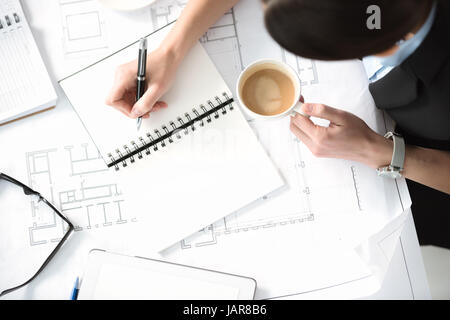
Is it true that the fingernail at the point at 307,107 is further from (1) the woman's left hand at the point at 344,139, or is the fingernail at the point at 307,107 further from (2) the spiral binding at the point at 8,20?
(2) the spiral binding at the point at 8,20

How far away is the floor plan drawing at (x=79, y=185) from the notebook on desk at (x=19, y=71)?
0.33 ft

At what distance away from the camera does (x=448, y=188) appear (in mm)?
831

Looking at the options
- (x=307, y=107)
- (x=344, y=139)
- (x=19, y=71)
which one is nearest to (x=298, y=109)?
(x=307, y=107)

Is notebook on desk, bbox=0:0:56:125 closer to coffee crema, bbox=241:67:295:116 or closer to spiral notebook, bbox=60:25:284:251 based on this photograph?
spiral notebook, bbox=60:25:284:251

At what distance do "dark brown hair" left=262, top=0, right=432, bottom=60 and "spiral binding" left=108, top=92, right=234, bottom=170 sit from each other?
332 millimetres

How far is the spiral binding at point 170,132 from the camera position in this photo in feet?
2.69

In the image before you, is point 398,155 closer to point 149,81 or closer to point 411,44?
point 411,44

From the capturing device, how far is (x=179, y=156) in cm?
82

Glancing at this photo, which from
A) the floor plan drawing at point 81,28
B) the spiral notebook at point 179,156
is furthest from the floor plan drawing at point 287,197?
the floor plan drawing at point 81,28

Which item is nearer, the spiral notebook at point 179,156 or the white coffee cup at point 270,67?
the white coffee cup at point 270,67

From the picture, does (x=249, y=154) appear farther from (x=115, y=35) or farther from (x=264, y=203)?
(x=115, y=35)

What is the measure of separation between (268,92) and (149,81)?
252 mm

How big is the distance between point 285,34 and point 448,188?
0.57 metres
